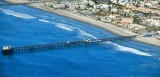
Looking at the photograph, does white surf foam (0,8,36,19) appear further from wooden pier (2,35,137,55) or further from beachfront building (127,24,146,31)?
wooden pier (2,35,137,55)

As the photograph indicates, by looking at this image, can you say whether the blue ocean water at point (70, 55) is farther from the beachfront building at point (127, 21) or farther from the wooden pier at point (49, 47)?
the beachfront building at point (127, 21)

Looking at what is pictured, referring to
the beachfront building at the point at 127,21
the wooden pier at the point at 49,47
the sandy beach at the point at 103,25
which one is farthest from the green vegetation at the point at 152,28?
the wooden pier at the point at 49,47

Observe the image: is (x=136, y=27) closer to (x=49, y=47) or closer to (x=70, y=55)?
(x=49, y=47)

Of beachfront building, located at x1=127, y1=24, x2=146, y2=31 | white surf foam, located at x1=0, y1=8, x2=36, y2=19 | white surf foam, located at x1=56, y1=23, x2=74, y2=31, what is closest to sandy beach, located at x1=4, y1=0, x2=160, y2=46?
beachfront building, located at x1=127, y1=24, x2=146, y2=31

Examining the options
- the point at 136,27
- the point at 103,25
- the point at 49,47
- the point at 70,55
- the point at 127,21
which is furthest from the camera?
the point at 127,21

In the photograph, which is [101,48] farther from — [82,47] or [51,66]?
[51,66]

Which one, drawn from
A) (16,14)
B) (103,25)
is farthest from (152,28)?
(16,14)

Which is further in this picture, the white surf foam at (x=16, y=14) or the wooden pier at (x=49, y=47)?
the white surf foam at (x=16, y=14)

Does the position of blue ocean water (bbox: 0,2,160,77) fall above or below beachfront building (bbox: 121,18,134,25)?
below
